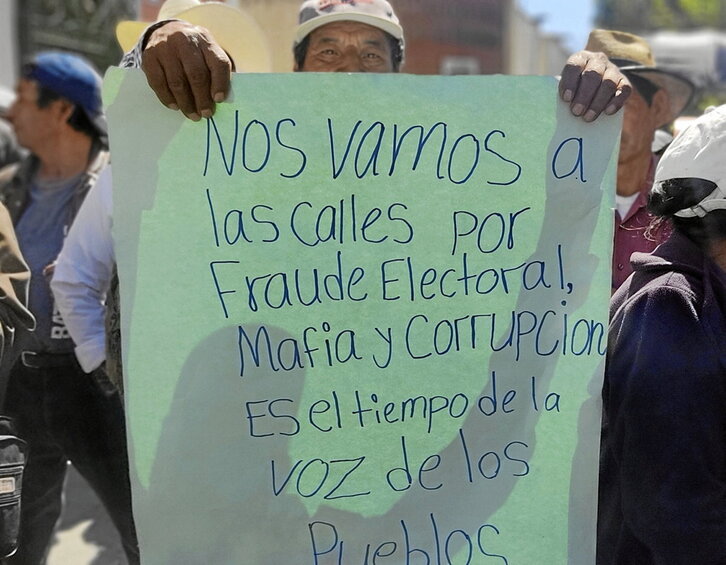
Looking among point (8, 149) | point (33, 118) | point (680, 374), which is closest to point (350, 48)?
point (33, 118)

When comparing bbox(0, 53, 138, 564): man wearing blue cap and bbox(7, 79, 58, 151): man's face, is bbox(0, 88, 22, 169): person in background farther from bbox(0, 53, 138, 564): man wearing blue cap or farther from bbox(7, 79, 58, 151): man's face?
bbox(0, 53, 138, 564): man wearing blue cap

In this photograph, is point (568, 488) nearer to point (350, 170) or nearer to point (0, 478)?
point (350, 170)

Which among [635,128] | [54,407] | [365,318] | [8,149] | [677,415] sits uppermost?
[635,128]

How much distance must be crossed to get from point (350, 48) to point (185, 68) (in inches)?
37.7

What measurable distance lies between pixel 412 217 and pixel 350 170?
5.7 inches

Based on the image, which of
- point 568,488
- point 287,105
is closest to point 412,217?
point 287,105

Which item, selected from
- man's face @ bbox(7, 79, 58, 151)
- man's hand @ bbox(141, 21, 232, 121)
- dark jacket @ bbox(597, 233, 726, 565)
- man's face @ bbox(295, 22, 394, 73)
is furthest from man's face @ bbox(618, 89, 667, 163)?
man's face @ bbox(7, 79, 58, 151)

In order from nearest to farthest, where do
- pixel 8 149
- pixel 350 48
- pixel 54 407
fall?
pixel 54 407
pixel 350 48
pixel 8 149

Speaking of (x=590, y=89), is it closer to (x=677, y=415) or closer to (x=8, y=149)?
(x=677, y=415)

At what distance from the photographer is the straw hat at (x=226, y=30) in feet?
7.61

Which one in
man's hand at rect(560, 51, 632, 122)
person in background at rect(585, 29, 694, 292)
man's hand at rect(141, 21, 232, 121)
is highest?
man's hand at rect(141, 21, 232, 121)

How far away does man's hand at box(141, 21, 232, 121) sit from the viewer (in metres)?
1.48

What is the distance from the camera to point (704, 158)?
1500 millimetres

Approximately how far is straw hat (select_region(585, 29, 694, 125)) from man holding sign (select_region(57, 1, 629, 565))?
134 centimetres
